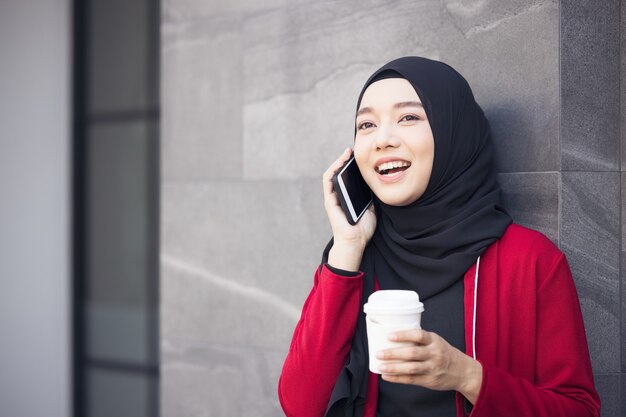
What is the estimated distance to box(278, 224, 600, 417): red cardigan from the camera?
179 cm

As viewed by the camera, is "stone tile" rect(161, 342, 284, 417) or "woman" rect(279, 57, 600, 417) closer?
"woman" rect(279, 57, 600, 417)

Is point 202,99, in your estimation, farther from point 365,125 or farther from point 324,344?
point 324,344

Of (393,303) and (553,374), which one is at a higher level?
(393,303)

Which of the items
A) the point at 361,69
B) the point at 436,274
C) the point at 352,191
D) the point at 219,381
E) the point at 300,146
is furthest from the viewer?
the point at 219,381

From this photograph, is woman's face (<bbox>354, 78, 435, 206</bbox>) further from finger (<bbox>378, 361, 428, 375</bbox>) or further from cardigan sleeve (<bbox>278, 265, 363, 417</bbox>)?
finger (<bbox>378, 361, 428, 375</bbox>)

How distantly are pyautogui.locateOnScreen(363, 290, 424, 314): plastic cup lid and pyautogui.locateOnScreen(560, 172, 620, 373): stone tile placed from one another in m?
0.91

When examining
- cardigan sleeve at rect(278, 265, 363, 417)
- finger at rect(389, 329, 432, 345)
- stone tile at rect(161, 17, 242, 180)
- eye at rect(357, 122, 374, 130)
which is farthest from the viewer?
stone tile at rect(161, 17, 242, 180)

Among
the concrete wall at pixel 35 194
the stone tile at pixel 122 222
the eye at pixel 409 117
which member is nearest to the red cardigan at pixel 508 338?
the eye at pixel 409 117

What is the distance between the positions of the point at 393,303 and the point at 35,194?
416 centimetres

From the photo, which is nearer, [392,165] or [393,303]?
[393,303]

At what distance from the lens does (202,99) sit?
3.46 m

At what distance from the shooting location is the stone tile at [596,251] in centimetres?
231

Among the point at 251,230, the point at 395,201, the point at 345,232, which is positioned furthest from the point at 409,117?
the point at 251,230

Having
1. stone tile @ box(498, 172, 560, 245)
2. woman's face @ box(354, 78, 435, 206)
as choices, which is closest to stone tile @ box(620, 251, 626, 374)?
stone tile @ box(498, 172, 560, 245)
